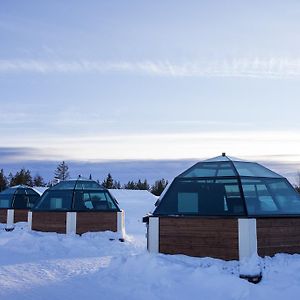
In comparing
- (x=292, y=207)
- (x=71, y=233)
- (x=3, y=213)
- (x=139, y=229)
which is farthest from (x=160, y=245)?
(x=3, y=213)

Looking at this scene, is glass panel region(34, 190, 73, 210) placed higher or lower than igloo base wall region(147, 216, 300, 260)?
higher

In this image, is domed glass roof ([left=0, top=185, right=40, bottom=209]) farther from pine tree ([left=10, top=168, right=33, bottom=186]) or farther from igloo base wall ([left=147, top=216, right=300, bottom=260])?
Answer: pine tree ([left=10, top=168, right=33, bottom=186])

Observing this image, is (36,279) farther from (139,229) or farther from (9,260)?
(139,229)

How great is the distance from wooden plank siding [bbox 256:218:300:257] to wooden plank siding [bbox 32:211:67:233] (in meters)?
11.8

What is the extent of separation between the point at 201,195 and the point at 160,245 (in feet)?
6.45

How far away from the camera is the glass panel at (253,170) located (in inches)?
571

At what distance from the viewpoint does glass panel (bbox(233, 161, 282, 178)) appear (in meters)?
14.5

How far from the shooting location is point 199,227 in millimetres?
13297

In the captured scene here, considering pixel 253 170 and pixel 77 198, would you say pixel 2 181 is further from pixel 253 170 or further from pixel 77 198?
pixel 253 170

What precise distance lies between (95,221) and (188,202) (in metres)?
9.60

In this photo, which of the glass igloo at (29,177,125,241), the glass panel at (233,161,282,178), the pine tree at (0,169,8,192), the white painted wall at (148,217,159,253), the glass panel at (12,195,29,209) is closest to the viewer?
the white painted wall at (148,217,159,253)

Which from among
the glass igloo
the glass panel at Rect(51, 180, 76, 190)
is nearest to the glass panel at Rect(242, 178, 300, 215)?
the glass igloo

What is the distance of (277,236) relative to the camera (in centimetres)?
1308

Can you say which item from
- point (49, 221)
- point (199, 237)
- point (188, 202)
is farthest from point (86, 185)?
point (199, 237)
